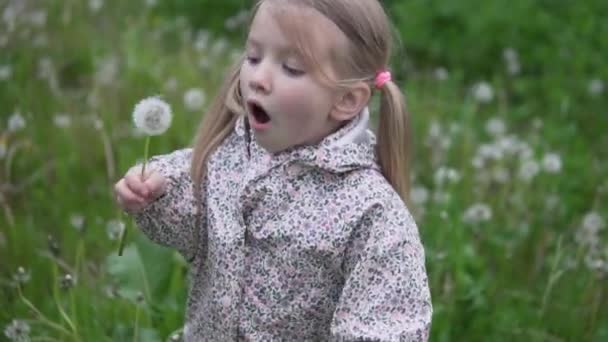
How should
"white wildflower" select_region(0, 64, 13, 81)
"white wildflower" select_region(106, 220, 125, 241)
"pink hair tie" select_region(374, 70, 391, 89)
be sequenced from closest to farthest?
"pink hair tie" select_region(374, 70, 391, 89) → "white wildflower" select_region(106, 220, 125, 241) → "white wildflower" select_region(0, 64, 13, 81)

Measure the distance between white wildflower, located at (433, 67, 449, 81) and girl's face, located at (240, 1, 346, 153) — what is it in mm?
2868

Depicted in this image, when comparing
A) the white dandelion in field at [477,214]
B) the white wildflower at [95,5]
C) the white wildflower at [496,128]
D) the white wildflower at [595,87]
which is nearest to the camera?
the white dandelion in field at [477,214]

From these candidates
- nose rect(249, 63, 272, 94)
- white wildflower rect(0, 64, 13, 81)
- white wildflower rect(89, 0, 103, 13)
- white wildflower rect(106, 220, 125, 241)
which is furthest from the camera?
white wildflower rect(89, 0, 103, 13)

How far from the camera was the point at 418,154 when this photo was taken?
3.94m

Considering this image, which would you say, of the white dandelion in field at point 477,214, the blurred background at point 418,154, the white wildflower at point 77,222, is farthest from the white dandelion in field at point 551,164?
the white wildflower at point 77,222

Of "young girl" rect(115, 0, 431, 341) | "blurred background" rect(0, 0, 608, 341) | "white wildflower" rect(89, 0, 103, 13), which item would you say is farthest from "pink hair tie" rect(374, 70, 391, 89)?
"white wildflower" rect(89, 0, 103, 13)

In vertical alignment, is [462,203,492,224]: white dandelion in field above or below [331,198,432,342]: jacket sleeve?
below

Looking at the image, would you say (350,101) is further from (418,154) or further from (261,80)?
(418,154)

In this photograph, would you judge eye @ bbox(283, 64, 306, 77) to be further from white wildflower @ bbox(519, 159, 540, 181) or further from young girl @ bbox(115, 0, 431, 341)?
white wildflower @ bbox(519, 159, 540, 181)

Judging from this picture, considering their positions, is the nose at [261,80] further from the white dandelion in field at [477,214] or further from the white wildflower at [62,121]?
the white wildflower at [62,121]

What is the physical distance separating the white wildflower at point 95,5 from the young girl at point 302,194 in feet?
7.41

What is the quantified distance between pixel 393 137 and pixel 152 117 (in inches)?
17.0

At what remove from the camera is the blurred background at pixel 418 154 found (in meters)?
2.64

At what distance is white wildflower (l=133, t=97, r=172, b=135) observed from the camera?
197 centimetres
